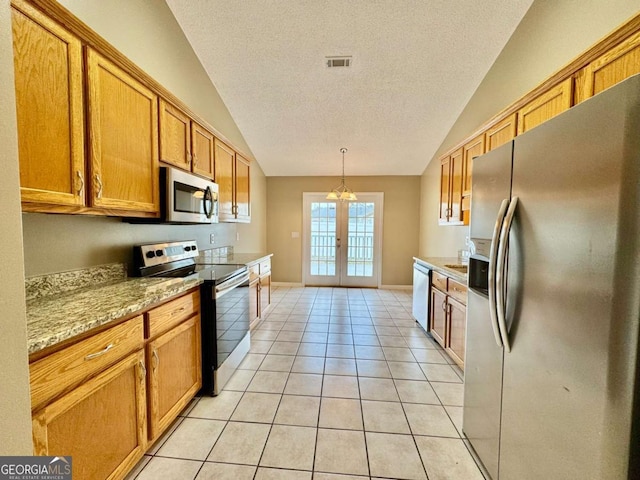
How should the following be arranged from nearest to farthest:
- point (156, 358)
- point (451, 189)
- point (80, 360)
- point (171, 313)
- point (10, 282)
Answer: point (10, 282), point (80, 360), point (156, 358), point (171, 313), point (451, 189)

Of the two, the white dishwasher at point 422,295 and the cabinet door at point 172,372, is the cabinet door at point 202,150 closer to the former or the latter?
the cabinet door at point 172,372

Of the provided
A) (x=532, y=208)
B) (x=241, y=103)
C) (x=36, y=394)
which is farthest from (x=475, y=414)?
(x=241, y=103)

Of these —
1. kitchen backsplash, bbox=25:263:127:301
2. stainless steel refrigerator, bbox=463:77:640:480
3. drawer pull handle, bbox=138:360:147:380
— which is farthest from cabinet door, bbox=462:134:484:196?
kitchen backsplash, bbox=25:263:127:301

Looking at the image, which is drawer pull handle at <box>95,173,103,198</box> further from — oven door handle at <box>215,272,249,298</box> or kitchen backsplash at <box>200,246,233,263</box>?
kitchen backsplash at <box>200,246,233,263</box>

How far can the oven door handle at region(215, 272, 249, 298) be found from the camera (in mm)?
2086

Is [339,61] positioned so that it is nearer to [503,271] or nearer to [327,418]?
[503,271]

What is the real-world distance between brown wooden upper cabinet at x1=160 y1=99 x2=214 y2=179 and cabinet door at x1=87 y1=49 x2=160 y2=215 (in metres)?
0.11

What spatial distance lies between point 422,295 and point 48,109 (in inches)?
139

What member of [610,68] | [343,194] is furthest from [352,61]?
[610,68]

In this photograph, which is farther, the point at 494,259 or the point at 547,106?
the point at 547,106

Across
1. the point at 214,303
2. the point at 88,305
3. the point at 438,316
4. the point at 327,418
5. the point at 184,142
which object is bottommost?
the point at 327,418

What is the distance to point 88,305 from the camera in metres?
1.30

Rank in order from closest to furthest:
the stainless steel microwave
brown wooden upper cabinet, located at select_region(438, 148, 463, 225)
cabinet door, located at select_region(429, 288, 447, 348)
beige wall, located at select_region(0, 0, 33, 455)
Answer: beige wall, located at select_region(0, 0, 33, 455)
the stainless steel microwave
cabinet door, located at select_region(429, 288, 447, 348)
brown wooden upper cabinet, located at select_region(438, 148, 463, 225)

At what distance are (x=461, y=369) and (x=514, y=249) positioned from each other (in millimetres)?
1794
